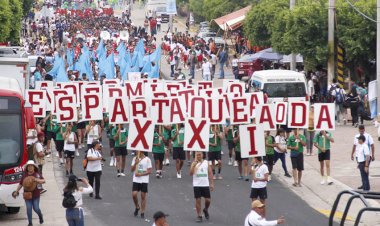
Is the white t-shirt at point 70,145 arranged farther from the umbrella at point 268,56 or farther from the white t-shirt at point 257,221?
the umbrella at point 268,56

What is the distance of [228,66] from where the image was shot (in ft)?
215

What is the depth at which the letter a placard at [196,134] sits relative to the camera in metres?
24.5

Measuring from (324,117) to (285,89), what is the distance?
37.8 ft

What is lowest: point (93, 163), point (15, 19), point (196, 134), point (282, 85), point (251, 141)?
point (93, 163)

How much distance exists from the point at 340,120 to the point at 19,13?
21.6 m

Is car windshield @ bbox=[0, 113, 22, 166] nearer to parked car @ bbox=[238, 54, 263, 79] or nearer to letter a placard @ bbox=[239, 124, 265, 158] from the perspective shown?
letter a placard @ bbox=[239, 124, 265, 158]

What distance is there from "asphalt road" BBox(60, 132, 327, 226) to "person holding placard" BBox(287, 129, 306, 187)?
45 centimetres

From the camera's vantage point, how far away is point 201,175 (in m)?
22.7

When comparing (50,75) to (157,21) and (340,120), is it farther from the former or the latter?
(157,21)

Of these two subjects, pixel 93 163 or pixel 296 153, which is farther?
pixel 296 153

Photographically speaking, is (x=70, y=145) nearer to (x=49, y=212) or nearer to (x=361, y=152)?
(x=49, y=212)

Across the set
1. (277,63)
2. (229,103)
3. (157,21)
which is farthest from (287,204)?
(157,21)

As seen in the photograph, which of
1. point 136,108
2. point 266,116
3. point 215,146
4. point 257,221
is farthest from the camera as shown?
point 215,146

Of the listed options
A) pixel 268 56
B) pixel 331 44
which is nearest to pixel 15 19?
pixel 268 56
